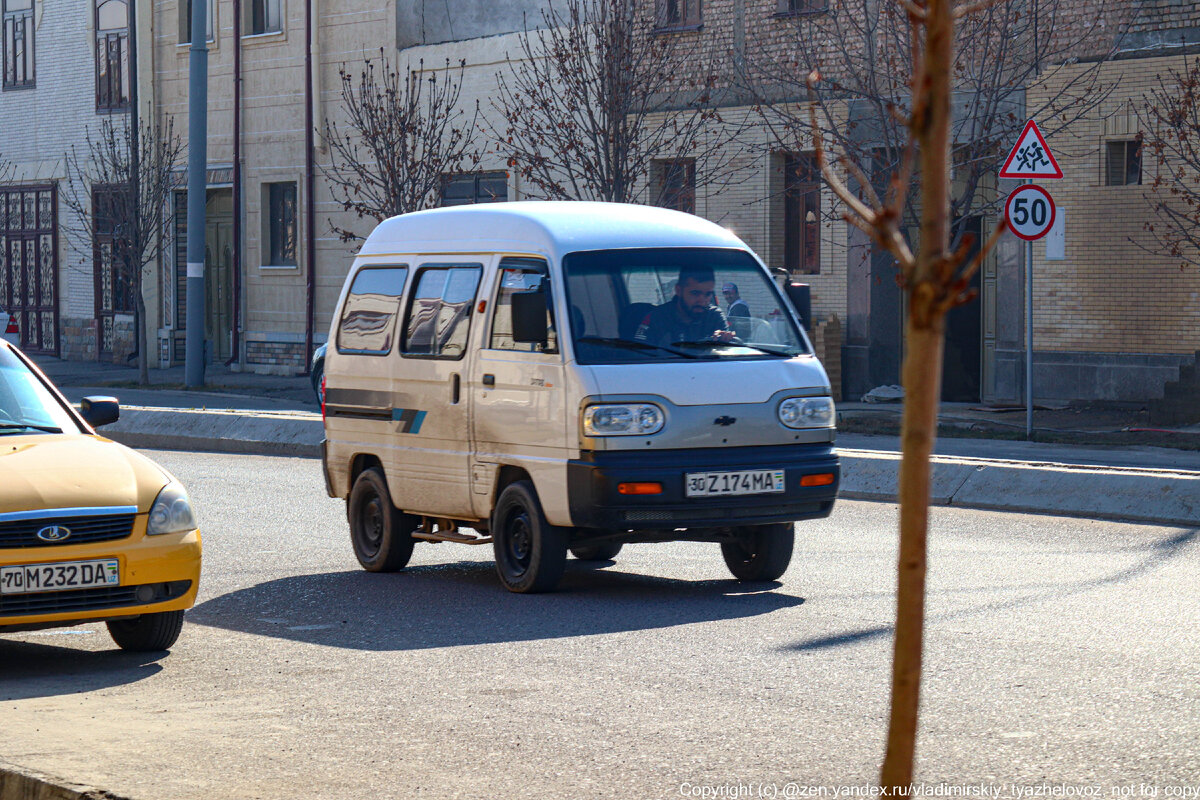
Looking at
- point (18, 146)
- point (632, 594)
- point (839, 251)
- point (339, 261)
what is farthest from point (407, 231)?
point (18, 146)

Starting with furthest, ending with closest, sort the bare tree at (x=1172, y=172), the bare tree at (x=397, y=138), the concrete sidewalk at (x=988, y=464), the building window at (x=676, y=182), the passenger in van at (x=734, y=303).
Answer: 1. the bare tree at (x=397, y=138)
2. the building window at (x=676, y=182)
3. the bare tree at (x=1172, y=172)
4. the concrete sidewalk at (x=988, y=464)
5. the passenger in van at (x=734, y=303)

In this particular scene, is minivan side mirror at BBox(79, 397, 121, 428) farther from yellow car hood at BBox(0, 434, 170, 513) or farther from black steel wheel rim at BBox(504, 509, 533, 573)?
black steel wheel rim at BBox(504, 509, 533, 573)

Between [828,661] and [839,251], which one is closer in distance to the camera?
[828,661]

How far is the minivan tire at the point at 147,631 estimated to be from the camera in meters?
8.45

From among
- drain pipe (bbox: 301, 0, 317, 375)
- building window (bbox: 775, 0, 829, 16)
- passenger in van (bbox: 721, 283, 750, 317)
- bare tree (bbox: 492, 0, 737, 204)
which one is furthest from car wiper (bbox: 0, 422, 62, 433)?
drain pipe (bbox: 301, 0, 317, 375)

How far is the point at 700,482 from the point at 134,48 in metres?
31.2

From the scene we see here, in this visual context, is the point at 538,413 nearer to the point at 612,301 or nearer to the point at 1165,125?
the point at 612,301

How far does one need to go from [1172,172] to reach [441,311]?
43.3ft

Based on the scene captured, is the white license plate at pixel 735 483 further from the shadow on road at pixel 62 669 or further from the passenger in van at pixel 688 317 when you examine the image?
the shadow on road at pixel 62 669

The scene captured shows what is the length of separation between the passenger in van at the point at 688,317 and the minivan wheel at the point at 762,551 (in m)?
1.10

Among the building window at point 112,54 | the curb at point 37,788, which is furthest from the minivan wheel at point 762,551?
the building window at point 112,54

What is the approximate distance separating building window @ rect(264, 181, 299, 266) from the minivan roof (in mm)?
24512

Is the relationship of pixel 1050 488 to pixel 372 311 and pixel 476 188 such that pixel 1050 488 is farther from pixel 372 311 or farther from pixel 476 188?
pixel 476 188

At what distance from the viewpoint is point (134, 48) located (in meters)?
38.3
